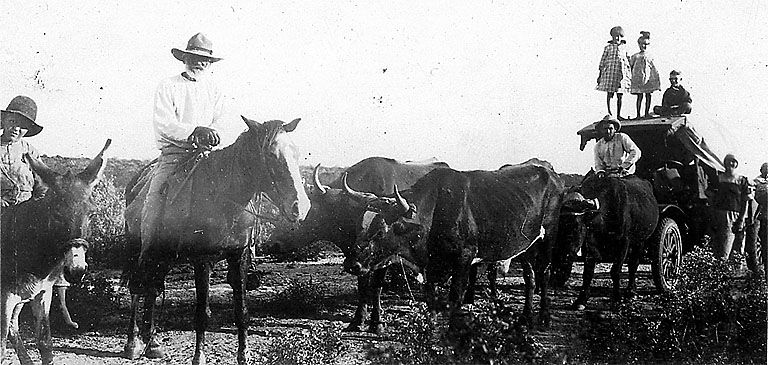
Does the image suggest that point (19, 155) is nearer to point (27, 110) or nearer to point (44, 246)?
point (27, 110)

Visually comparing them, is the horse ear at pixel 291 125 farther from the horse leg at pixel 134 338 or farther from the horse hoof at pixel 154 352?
the horse hoof at pixel 154 352

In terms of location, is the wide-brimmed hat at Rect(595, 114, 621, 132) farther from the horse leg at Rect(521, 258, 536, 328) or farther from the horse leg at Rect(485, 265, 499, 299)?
the horse leg at Rect(485, 265, 499, 299)

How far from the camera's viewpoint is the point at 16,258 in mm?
5312

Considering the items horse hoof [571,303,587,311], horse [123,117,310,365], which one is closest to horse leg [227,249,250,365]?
horse [123,117,310,365]

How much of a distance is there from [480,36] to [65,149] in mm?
3332

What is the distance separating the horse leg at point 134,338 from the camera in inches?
211

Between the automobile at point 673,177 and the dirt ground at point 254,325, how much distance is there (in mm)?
890

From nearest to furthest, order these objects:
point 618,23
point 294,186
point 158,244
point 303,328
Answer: point 294,186
point 158,244
point 303,328
point 618,23

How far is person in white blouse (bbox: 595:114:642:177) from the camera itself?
19.6 feet

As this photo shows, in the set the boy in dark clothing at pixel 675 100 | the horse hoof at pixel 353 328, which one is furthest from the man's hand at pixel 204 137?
the boy in dark clothing at pixel 675 100

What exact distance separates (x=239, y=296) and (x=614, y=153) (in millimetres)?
3259

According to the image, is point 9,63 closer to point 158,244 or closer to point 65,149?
point 65,149

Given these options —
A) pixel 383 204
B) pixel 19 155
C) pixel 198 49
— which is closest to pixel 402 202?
pixel 383 204

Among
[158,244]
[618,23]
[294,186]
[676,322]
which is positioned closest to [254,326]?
[158,244]
